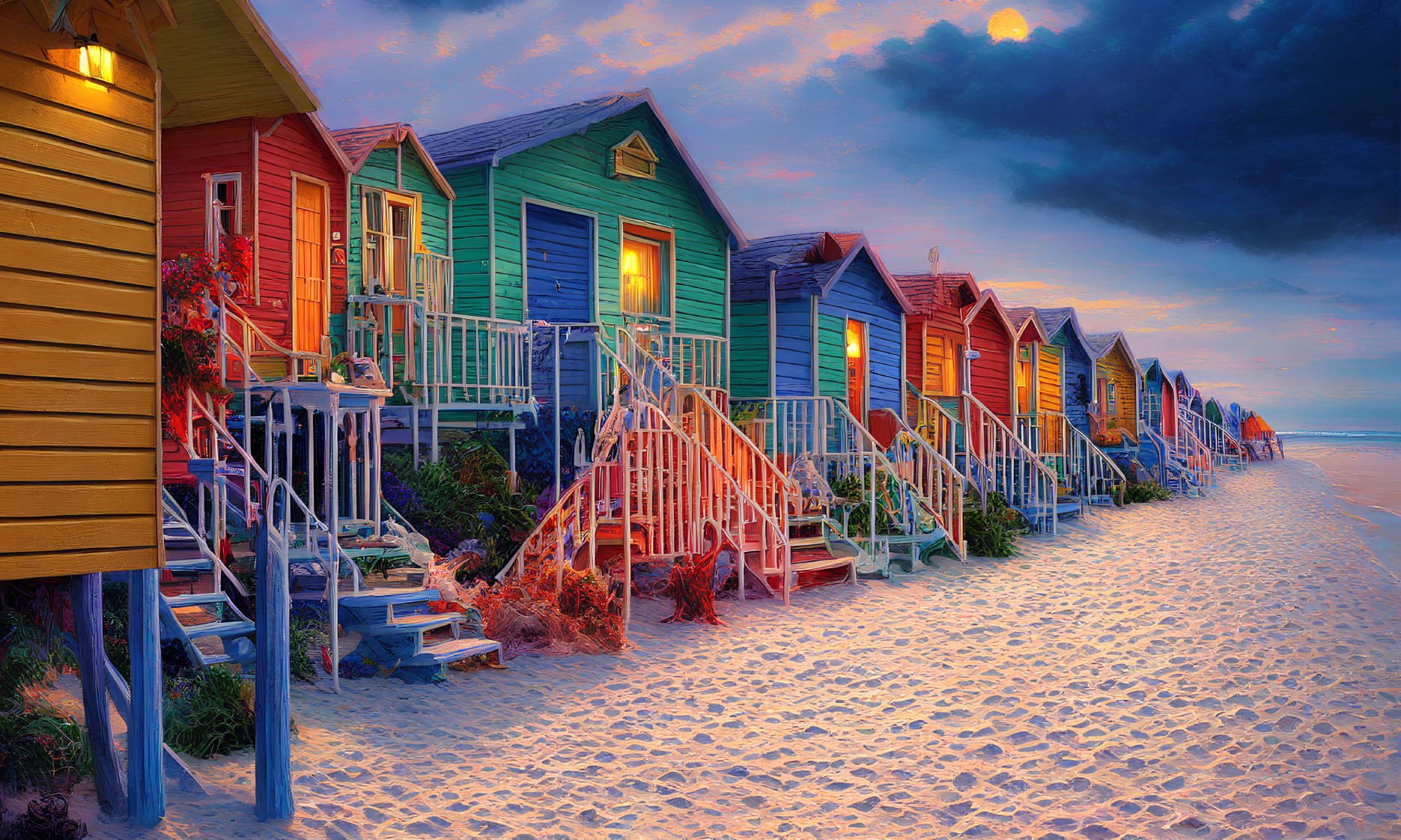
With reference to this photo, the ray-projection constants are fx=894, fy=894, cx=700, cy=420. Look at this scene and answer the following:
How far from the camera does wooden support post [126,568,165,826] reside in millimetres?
4684

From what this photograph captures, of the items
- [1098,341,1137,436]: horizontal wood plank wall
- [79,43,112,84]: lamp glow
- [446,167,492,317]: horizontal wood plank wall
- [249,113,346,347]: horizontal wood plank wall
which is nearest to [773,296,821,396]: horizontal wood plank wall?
[446,167,492,317]: horizontal wood plank wall

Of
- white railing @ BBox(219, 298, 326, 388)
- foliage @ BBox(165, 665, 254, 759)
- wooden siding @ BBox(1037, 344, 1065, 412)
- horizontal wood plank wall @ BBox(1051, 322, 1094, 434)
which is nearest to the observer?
foliage @ BBox(165, 665, 254, 759)

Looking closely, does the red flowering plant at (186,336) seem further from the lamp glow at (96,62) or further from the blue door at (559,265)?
the blue door at (559,265)

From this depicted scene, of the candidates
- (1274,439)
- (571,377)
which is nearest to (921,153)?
(571,377)

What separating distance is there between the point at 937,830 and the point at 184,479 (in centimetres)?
751

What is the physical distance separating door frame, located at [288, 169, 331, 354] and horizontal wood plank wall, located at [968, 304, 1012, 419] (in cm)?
1725

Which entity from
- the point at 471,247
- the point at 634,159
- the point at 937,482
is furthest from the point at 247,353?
the point at 937,482

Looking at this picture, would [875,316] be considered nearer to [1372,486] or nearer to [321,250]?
[321,250]

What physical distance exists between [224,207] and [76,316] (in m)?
6.81

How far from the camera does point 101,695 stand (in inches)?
193

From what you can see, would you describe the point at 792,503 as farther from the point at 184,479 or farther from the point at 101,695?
the point at 101,695

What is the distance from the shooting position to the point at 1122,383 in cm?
3872

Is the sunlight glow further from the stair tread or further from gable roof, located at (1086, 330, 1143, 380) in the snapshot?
the stair tread

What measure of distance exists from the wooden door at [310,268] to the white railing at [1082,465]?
48.4ft
